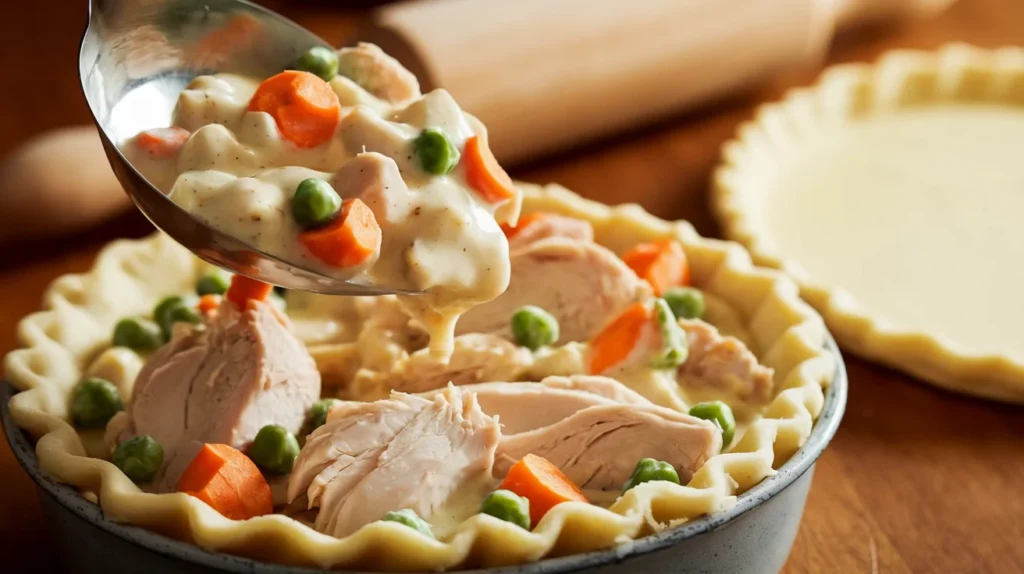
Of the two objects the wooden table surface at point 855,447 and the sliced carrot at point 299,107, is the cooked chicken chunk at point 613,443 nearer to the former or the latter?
the wooden table surface at point 855,447

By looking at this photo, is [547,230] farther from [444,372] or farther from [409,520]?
[409,520]

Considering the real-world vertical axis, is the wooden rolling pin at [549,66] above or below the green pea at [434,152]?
below

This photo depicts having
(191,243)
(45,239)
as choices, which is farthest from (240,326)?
(45,239)

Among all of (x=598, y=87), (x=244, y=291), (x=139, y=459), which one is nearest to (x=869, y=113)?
(x=598, y=87)

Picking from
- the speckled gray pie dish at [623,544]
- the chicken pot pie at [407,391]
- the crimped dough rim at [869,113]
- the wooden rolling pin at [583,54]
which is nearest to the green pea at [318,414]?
the chicken pot pie at [407,391]

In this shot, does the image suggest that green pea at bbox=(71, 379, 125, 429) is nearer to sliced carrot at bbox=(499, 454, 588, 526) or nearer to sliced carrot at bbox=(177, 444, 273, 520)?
sliced carrot at bbox=(177, 444, 273, 520)

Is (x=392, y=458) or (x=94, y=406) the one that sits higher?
(x=392, y=458)

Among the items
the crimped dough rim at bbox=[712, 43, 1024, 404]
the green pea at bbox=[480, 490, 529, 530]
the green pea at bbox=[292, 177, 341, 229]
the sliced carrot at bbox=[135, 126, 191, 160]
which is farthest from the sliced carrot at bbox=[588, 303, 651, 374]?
the sliced carrot at bbox=[135, 126, 191, 160]

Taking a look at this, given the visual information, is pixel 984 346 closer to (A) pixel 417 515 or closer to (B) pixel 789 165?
(B) pixel 789 165
